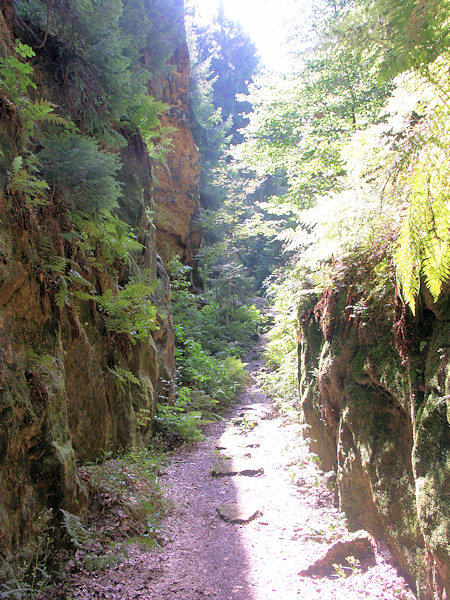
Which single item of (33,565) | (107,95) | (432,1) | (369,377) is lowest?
(33,565)

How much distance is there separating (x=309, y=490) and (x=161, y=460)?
8.03 ft

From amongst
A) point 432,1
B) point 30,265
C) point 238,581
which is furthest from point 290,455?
point 432,1

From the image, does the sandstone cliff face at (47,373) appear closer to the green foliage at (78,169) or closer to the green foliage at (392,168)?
the green foliage at (78,169)

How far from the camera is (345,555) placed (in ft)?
12.6

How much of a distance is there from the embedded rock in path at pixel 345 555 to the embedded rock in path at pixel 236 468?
2.61m

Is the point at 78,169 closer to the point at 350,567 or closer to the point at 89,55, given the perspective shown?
the point at 89,55

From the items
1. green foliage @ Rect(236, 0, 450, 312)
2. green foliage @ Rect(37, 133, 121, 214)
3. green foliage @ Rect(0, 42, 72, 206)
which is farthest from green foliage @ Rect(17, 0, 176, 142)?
green foliage @ Rect(236, 0, 450, 312)

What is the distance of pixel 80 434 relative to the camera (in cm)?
447

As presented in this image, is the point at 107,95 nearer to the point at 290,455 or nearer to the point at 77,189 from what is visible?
the point at 77,189

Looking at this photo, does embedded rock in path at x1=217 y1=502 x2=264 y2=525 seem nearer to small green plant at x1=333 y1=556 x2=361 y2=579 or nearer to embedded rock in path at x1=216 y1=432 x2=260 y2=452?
small green plant at x1=333 y1=556 x2=361 y2=579

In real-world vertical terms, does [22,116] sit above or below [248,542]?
above

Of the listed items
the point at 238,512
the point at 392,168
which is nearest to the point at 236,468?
the point at 238,512

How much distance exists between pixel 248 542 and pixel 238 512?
694mm

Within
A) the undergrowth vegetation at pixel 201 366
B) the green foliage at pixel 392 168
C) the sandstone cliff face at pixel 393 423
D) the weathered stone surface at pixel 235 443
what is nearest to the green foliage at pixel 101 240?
the green foliage at pixel 392 168
